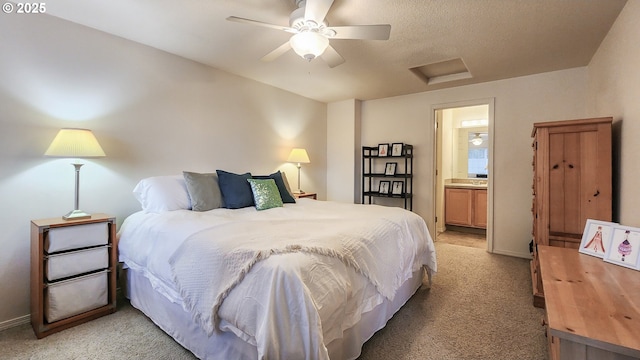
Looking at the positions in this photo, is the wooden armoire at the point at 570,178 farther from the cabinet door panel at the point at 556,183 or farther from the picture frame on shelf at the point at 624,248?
the picture frame on shelf at the point at 624,248

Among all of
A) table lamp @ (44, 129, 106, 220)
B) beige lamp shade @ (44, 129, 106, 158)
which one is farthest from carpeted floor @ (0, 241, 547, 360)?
beige lamp shade @ (44, 129, 106, 158)

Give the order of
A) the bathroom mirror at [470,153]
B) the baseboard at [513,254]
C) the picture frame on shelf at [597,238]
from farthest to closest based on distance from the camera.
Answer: the bathroom mirror at [470,153]
the baseboard at [513,254]
the picture frame on shelf at [597,238]

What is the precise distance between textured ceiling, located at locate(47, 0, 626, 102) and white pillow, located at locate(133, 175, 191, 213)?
1.33m

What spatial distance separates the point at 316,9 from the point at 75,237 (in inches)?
90.6

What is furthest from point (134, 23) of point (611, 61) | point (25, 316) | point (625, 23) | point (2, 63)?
point (611, 61)

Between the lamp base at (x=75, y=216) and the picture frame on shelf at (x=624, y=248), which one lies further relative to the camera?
the lamp base at (x=75, y=216)

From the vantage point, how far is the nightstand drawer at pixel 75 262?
195 centimetres

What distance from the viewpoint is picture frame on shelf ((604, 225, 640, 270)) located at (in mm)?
1462

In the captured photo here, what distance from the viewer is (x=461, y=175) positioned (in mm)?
5887

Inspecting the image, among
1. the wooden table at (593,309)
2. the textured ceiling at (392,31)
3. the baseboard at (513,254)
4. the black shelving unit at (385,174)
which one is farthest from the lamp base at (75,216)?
the baseboard at (513,254)

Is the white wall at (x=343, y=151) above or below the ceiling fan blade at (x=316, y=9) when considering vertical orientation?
below

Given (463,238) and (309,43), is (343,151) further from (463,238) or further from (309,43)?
(309,43)

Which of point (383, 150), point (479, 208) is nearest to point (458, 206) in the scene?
point (479, 208)

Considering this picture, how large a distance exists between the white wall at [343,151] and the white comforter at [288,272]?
247 centimetres
